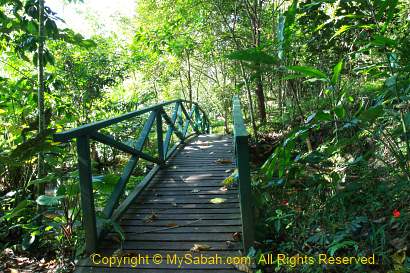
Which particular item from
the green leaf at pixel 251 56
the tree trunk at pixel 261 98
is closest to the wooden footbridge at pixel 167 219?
the green leaf at pixel 251 56

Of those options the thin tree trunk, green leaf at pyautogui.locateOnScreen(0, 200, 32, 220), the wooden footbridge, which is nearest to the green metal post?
the wooden footbridge

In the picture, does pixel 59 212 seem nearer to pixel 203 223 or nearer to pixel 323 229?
pixel 203 223

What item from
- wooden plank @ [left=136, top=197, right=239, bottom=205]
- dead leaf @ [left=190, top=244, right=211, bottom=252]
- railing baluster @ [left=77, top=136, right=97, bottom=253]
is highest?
railing baluster @ [left=77, top=136, right=97, bottom=253]

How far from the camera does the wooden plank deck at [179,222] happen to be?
2.46 metres

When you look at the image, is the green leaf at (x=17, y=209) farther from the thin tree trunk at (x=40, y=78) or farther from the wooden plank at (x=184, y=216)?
the wooden plank at (x=184, y=216)

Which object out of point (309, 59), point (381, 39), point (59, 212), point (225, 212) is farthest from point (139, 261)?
point (309, 59)

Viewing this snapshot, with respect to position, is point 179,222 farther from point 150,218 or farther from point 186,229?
point 150,218

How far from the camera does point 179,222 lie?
3.07m

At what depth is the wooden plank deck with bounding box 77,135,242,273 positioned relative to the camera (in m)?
2.46

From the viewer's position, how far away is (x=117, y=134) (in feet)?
26.2

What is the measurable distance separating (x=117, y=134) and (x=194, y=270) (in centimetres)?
609

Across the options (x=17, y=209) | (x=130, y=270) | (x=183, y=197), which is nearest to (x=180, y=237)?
(x=130, y=270)

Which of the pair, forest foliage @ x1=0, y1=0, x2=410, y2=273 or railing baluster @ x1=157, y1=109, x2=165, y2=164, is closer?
forest foliage @ x1=0, y1=0, x2=410, y2=273

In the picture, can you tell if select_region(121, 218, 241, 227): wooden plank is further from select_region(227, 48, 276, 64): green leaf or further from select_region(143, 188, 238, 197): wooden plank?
select_region(227, 48, 276, 64): green leaf
